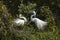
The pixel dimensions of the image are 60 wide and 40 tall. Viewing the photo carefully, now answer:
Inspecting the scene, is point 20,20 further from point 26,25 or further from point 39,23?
point 39,23

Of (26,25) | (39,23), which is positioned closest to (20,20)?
(26,25)

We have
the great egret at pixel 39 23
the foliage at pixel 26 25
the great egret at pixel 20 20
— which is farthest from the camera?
the great egret at pixel 39 23

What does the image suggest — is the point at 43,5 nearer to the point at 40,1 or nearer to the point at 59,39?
the point at 40,1

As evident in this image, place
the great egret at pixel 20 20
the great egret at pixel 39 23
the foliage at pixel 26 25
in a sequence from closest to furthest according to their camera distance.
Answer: the foliage at pixel 26 25
the great egret at pixel 20 20
the great egret at pixel 39 23

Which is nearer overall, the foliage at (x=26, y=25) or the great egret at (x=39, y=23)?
the foliage at (x=26, y=25)

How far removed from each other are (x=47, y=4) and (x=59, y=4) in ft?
0.82

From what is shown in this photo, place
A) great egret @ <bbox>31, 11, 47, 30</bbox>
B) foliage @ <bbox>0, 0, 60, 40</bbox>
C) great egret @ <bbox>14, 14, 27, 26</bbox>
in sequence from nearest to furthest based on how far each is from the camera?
foliage @ <bbox>0, 0, 60, 40</bbox> < great egret @ <bbox>14, 14, 27, 26</bbox> < great egret @ <bbox>31, 11, 47, 30</bbox>

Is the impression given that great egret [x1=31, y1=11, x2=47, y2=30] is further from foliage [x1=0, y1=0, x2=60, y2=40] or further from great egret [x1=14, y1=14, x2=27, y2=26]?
great egret [x1=14, y1=14, x2=27, y2=26]

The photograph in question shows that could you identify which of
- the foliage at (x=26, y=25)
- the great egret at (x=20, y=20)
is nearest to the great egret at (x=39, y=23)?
the foliage at (x=26, y=25)

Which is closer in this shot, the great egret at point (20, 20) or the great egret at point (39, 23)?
the great egret at point (20, 20)

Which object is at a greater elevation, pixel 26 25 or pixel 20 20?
pixel 20 20

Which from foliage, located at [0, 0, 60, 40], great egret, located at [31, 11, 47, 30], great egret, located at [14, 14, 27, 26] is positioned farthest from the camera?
great egret, located at [31, 11, 47, 30]

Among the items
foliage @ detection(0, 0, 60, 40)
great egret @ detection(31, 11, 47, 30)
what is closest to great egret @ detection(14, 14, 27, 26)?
foliage @ detection(0, 0, 60, 40)

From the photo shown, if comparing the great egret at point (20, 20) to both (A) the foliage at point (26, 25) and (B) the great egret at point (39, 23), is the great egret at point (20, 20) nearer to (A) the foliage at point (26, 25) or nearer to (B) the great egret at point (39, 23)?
(A) the foliage at point (26, 25)
